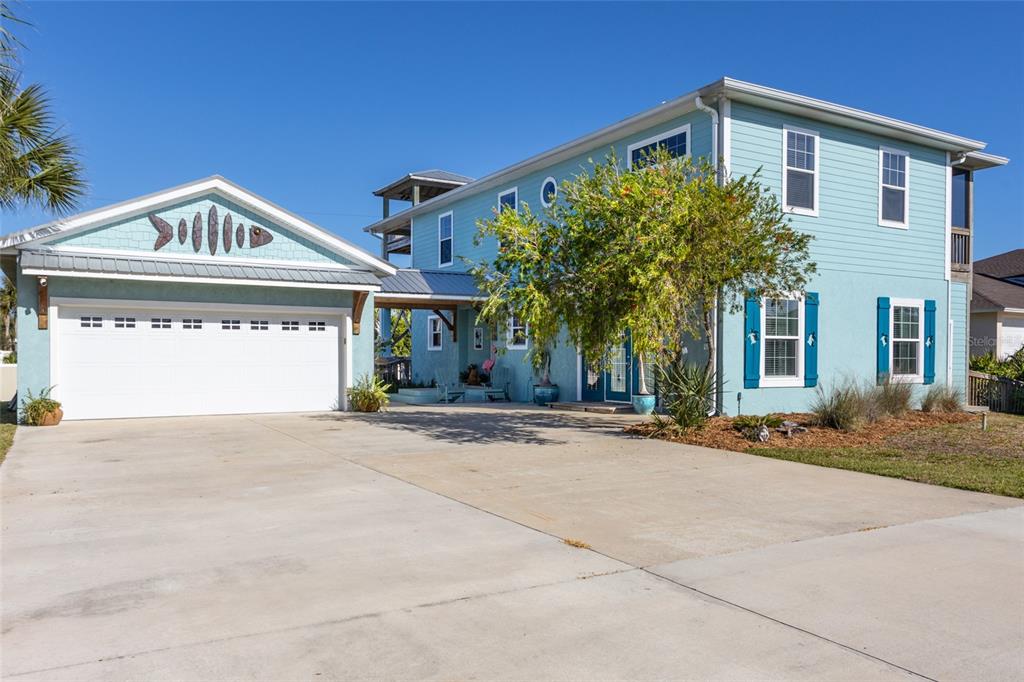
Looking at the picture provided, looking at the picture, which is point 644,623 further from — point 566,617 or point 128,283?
point 128,283

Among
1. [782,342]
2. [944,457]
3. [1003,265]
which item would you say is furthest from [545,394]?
[1003,265]

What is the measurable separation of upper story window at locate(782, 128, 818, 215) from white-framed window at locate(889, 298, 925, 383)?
358 centimetres

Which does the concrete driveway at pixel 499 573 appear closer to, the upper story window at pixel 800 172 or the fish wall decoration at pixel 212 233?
the fish wall decoration at pixel 212 233

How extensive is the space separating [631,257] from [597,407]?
6869 millimetres

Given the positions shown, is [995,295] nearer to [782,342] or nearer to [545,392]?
[782,342]

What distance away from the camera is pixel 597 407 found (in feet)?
56.3

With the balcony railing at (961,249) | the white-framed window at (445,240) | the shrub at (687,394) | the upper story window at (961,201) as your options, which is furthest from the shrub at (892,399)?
the white-framed window at (445,240)

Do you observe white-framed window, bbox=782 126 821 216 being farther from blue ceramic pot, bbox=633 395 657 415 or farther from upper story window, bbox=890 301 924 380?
blue ceramic pot, bbox=633 395 657 415

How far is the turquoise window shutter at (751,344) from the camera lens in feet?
49.9

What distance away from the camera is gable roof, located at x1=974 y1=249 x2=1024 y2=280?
29969mm

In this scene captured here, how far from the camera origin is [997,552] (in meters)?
5.81

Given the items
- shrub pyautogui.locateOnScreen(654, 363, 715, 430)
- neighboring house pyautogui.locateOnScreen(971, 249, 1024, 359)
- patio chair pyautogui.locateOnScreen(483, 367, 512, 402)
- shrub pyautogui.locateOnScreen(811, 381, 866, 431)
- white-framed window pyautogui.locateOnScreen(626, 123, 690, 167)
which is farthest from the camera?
neighboring house pyautogui.locateOnScreen(971, 249, 1024, 359)

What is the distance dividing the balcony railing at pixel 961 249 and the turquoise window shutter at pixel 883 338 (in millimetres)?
3358

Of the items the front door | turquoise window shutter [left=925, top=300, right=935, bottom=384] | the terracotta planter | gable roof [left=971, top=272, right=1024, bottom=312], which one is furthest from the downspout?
gable roof [left=971, top=272, right=1024, bottom=312]
